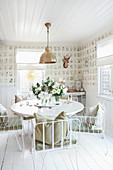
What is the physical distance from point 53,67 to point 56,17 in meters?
2.36

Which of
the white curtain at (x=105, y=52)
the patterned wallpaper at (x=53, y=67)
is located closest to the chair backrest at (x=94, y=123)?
the white curtain at (x=105, y=52)

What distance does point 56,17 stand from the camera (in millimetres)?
3023

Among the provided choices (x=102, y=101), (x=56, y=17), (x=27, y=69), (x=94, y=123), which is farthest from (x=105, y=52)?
(x=27, y=69)

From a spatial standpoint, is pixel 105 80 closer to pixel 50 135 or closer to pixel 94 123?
pixel 94 123

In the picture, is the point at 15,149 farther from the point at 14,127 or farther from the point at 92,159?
the point at 92,159

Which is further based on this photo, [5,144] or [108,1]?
[5,144]

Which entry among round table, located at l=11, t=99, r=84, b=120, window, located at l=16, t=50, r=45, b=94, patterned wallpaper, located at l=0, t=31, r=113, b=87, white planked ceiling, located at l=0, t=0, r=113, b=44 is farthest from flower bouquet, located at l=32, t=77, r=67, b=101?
window, located at l=16, t=50, r=45, b=94

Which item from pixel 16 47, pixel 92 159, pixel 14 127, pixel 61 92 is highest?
pixel 16 47

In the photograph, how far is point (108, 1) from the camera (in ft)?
7.89

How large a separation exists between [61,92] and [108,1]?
5.53ft

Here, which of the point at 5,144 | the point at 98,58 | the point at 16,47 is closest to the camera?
the point at 5,144

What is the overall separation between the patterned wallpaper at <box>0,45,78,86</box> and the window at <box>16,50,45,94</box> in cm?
16

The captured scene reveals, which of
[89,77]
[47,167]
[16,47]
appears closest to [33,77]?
[16,47]

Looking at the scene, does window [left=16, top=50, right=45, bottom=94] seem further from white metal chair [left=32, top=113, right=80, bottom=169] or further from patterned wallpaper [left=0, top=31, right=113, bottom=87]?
white metal chair [left=32, top=113, right=80, bottom=169]
